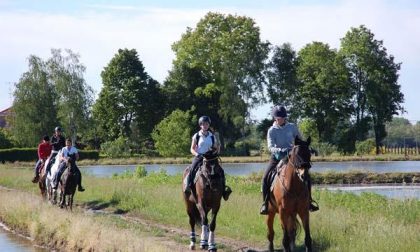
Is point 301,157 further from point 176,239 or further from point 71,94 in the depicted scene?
point 71,94

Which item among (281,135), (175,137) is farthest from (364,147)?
(281,135)

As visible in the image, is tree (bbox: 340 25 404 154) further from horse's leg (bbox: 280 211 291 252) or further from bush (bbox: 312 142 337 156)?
horse's leg (bbox: 280 211 291 252)

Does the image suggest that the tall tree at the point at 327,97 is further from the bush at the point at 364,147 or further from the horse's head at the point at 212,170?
the horse's head at the point at 212,170

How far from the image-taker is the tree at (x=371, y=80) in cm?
7781

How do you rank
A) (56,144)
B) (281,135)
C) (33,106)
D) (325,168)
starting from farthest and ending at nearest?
(33,106), (325,168), (56,144), (281,135)

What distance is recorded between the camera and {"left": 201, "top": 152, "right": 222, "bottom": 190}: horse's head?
14227 mm

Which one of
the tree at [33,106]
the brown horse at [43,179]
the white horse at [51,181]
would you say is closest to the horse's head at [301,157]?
the white horse at [51,181]

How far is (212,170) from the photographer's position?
561 inches

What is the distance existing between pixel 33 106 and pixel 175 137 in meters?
25.9

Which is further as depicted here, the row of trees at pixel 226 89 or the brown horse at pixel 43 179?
the row of trees at pixel 226 89

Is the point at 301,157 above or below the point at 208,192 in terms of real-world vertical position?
above

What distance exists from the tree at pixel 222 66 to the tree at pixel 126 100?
3535mm

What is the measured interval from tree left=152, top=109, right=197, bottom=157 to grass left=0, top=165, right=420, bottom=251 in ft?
127

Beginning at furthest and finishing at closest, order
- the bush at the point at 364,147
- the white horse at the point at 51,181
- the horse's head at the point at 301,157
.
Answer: the bush at the point at 364,147 < the white horse at the point at 51,181 < the horse's head at the point at 301,157
